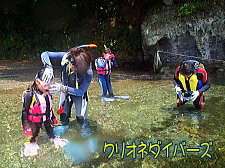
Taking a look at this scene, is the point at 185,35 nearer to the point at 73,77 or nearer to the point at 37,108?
the point at 73,77

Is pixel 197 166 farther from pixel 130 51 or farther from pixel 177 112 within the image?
pixel 130 51

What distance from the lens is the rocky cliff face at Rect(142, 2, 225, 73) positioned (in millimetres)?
12242

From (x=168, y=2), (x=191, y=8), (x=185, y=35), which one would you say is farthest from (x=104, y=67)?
(x=168, y=2)

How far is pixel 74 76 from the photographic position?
14.1ft

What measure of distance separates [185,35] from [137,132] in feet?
31.9

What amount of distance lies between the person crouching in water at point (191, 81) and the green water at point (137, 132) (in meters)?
0.44

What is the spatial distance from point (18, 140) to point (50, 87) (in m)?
1.32

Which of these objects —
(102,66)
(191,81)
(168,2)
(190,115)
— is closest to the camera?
(191,81)

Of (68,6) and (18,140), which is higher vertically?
(68,6)

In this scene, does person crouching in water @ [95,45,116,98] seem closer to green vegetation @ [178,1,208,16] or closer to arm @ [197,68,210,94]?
arm @ [197,68,210,94]

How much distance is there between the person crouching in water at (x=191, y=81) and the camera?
5.19 metres

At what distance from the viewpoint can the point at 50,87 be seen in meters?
3.68

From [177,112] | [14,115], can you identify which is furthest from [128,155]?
[14,115]

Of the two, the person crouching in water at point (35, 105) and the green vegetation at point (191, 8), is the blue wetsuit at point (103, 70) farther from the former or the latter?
the green vegetation at point (191, 8)
